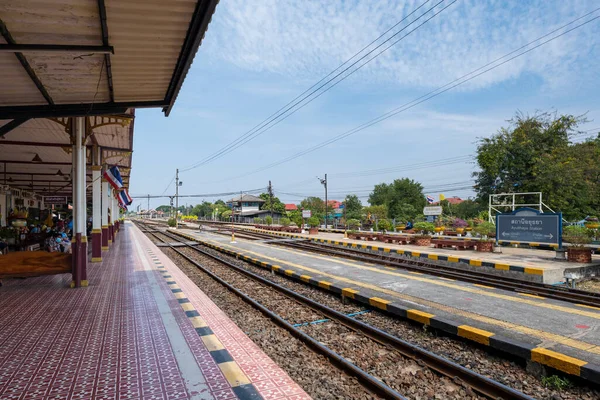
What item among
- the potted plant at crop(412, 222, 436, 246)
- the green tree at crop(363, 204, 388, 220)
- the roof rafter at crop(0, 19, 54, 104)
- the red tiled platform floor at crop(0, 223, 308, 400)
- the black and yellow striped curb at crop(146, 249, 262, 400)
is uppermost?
the roof rafter at crop(0, 19, 54, 104)

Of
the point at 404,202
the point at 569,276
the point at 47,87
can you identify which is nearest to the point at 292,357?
the point at 47,87

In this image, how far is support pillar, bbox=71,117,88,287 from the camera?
7508 mm

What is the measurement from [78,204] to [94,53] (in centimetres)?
429

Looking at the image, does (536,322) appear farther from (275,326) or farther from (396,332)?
(275,326)

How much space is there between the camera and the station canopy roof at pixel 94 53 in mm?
3516

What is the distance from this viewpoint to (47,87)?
5.38 meters

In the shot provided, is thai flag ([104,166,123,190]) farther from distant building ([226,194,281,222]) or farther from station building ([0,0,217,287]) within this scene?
distant building ([226,194,281,222])

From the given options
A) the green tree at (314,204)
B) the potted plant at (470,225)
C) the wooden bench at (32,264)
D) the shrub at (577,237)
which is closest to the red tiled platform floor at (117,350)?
the wooden bench at (32,264)

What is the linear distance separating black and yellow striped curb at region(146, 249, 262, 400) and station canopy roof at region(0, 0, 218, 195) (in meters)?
3.57

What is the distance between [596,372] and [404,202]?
5439 cm

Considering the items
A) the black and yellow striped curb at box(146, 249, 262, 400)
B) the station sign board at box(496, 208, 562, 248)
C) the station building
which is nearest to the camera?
the black and yellow striped curb at box(146, 249, 262, 400)

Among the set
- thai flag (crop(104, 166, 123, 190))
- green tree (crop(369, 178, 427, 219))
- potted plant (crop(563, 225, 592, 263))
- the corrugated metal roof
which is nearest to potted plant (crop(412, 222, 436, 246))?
potted plant (crop(563, 225, 592, 263))

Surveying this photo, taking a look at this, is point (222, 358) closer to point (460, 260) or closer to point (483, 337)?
point (483, 337)

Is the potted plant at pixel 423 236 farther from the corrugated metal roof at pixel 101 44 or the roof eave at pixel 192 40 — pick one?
the roof eave at pixel 192 40
